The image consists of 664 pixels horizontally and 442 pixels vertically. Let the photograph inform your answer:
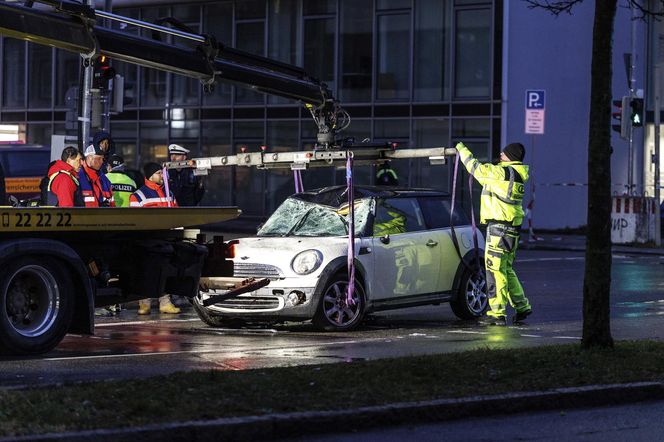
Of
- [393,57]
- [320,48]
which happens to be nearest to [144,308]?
[393,57]

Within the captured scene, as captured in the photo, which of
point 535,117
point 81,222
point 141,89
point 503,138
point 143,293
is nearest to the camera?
point 81,222

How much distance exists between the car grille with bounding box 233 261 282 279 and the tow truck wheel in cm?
285

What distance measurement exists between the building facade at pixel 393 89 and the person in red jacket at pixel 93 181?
19.0 m

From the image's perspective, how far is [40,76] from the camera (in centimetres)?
4447

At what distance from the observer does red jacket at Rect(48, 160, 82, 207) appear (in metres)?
13.3

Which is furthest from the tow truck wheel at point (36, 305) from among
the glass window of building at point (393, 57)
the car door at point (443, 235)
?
the glass window of building at point (393, 57)

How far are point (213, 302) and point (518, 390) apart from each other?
532cm

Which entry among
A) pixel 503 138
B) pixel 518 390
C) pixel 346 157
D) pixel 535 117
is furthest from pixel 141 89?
pixel 518 390

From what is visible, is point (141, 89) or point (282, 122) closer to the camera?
point (282, 122)

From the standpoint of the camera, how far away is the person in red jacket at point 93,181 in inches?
548

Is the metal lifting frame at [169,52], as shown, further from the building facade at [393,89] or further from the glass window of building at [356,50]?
the glass window of building at [356,50]

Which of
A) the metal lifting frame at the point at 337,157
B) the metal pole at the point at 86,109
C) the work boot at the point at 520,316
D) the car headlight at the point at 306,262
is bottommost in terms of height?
the work boot at the point at 520,316

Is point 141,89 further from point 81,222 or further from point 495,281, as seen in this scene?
point 81,222

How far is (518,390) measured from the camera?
889 centimetres
